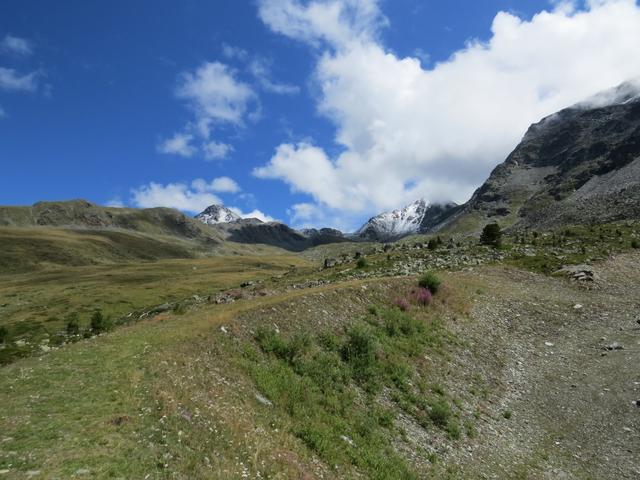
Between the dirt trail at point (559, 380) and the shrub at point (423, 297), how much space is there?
156 inches

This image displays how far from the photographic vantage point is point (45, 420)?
1521 centimetres

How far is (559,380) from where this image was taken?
28.4 metres

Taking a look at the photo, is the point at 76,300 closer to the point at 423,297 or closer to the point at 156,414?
the point at 423,297

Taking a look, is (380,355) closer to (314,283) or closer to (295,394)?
(295,394)

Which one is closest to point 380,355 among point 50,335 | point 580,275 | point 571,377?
point 571,377

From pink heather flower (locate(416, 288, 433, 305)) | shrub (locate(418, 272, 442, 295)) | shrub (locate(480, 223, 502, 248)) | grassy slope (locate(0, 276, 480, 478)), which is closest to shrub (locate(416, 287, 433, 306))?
pink heather flower (locate(416, 288, 433, 305))

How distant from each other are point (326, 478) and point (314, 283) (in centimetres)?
3243

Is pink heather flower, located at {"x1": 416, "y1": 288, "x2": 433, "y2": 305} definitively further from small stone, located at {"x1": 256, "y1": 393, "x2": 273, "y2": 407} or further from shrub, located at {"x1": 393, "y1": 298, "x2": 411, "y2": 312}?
small stone, located at {"x1": 256, "y1": 393, "x2": 273, "y2": 407}

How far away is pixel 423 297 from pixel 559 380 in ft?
37.6

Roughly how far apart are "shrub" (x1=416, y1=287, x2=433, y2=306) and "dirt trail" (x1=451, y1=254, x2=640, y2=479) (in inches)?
156

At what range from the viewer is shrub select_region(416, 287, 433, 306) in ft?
117

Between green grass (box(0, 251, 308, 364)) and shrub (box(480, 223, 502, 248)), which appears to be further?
green grass (box(0, 251, 308, 364))

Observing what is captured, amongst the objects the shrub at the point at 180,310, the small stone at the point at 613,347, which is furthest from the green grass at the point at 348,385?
the shrub at the point at 180,310

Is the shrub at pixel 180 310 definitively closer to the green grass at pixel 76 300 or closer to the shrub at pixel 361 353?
the green grass at pixel 76 300
